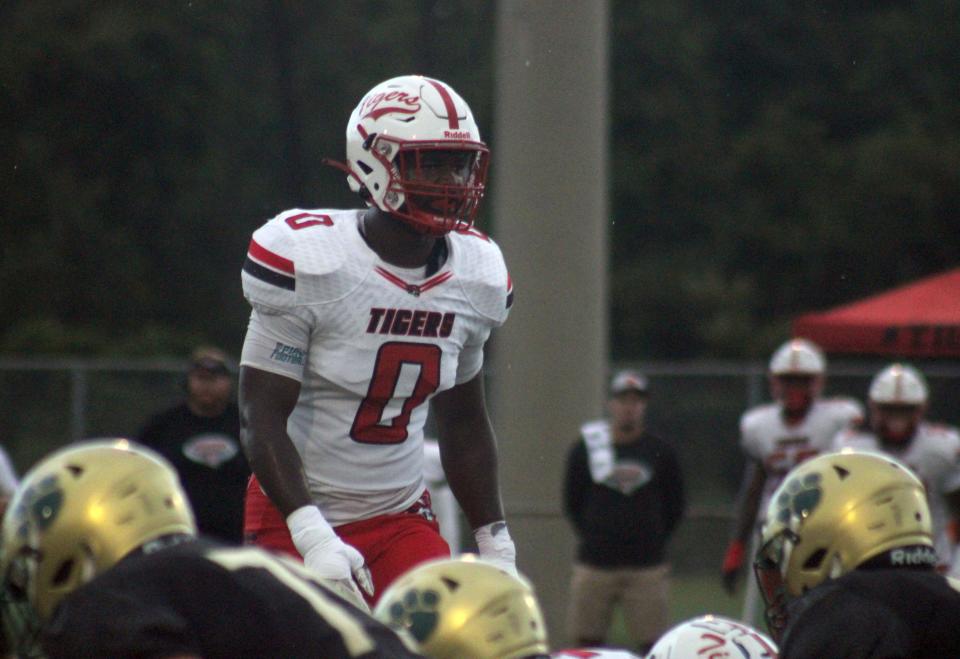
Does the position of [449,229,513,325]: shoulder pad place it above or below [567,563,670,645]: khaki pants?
above

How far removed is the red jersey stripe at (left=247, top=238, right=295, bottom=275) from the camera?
13.8ft

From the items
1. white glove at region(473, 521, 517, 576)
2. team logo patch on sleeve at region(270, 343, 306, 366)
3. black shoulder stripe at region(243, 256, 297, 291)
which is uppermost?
black shoulder stripe at region(243, 256, 297, 291)

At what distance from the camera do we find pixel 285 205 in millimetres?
20500

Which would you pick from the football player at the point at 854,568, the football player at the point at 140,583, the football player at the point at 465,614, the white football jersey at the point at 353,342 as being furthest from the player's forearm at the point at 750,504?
the football player at the point at 140,583

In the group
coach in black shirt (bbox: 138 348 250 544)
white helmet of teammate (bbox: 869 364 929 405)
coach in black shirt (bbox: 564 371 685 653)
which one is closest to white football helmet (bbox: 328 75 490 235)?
coach in black shirt (bbox: 138 348 250 544)

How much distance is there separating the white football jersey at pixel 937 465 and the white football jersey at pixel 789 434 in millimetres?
418

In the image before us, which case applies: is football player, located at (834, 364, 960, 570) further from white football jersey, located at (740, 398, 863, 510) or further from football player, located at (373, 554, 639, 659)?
football player, located at (373, 554, 639, 659)

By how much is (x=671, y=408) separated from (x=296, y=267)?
1008cm

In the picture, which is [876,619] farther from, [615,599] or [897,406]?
[615,599]

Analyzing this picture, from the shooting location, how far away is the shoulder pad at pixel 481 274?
4.45 metres

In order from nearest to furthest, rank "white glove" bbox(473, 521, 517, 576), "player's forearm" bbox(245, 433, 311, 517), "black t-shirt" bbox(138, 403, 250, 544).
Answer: "player's forearm" bbox(245, 433, 311, 517), "white glove" bbox(473, 521, 517, 576), "black t-shirt" bbox(138, 403, 250, 544)

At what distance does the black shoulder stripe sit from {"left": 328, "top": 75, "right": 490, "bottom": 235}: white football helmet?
330mm

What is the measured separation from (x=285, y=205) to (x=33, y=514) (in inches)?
699

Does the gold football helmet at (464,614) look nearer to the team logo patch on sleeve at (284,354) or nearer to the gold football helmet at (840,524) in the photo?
the gold football helmet at (840,524)
